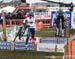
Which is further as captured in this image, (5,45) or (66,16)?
(5,45)

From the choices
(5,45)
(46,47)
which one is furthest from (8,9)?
(46,47)

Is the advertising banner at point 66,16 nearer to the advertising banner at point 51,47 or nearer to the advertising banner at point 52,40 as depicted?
the advertising banner at point 52,40

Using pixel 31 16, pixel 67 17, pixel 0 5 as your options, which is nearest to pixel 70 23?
pixel 67 17

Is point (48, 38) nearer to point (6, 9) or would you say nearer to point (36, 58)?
point (36, 58)

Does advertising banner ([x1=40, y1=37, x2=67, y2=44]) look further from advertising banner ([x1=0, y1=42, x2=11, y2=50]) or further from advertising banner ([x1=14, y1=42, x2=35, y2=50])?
advertising banner ([x1=0, y1=42, x2=11, y2=50])

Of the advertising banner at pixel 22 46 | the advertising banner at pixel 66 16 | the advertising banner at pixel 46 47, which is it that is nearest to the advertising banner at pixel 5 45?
the advertising banner at pixel 22 46

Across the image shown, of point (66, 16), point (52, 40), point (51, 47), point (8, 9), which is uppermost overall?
point (8, 9)

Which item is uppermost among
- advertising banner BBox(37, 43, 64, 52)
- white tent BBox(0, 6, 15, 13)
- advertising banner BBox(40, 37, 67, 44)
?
white tent BBox(0, 6, 15, 13)

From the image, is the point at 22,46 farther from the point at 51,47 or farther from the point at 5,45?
the point at 51,47

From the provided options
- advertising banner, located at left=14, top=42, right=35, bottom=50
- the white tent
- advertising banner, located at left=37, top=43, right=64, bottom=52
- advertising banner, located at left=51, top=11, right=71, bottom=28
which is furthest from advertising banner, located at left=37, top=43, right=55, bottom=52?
the white tent

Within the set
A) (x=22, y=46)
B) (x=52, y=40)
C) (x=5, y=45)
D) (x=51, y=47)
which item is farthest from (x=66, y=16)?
(x=5, y=45)

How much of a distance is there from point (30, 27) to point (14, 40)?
329 millimetres

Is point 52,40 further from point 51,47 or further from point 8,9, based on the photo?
point 8,9

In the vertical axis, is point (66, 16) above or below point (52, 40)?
above
